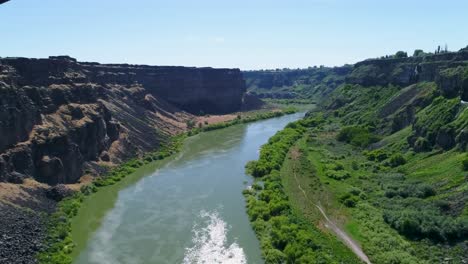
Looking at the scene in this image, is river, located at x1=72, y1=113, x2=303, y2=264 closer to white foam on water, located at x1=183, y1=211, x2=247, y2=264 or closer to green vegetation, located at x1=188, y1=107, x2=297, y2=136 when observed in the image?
white foam on water, located at x1=183, y1=211, x2=247, y2=264

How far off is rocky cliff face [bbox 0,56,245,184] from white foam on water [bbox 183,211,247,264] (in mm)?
24605

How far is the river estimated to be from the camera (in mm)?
45938

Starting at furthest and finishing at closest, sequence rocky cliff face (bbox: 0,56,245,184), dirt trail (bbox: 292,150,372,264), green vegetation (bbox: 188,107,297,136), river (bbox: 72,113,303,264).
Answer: green vegetation (bbox: 188,107,297,136), rocky cliff face (bbox: 0,56,245,184), river (bbox: 72,113,303,264), dirt trail (bbox: 292,150,372,264)

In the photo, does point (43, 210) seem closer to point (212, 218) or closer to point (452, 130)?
point (212, 218)

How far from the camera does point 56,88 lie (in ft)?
265

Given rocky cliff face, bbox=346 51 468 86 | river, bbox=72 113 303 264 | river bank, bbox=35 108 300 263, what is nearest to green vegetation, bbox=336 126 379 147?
rocky cliff face, bbox=346 51 468 86

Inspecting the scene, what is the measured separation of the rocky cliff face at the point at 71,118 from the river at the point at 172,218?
A: 724cm

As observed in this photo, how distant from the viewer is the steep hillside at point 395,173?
44594 millimetres

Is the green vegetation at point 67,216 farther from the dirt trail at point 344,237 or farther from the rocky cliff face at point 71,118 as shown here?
the dirt trail at point 344,237

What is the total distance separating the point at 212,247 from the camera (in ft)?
155

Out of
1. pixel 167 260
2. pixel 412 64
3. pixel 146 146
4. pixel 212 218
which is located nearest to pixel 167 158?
pixel 146 146

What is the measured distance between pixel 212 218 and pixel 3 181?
25543 mm

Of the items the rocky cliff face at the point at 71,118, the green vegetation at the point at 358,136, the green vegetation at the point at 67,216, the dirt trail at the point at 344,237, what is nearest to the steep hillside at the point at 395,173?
the green vegetation at the point at 358,136

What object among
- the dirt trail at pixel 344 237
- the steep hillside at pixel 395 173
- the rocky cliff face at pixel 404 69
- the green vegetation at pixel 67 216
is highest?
the rocky cliff face at pixel 404 69
